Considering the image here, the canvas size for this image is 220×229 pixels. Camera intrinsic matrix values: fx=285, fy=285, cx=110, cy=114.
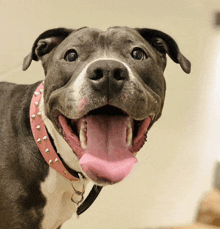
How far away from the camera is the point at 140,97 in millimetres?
892

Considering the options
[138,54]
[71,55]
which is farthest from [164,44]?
[71,55]

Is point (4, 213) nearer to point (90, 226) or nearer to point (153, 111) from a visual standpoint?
point (153, 111)

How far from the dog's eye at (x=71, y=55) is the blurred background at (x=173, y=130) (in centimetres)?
92

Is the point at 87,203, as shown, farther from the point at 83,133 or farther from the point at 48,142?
the point at 83,133

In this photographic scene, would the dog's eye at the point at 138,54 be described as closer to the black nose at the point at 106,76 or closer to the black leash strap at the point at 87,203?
the black nose at the point at 106,76

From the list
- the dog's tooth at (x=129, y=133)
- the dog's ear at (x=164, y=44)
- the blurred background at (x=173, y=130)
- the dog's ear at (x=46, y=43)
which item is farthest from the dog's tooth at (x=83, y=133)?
the blurred background at (x=173, y=130)

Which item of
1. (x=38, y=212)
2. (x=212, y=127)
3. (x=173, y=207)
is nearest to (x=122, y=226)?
(x=173, y=207)

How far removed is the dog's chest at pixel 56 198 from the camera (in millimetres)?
1140

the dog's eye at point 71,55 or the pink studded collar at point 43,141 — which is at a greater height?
the dog's eye at point 71,55

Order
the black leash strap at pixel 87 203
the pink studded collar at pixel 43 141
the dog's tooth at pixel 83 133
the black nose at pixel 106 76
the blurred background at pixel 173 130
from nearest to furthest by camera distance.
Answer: the black nose at pixel 106 76 < the dog's tooth at pixel 83 133 < the pink studded collar at pixel 43 141 < the black leash strap at pixel 87 203 < the blurred background at pixel 173 130

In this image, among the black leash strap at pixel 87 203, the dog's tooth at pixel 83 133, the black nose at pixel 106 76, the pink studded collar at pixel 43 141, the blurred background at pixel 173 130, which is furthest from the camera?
the blurred background at pixel 173 130

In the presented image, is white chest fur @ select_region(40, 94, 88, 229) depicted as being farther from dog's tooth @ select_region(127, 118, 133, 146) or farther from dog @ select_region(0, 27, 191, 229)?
dog's tooth @ select_region(127, 118, 133, 146)

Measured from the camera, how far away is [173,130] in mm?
2436

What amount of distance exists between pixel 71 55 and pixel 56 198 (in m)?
0.59
